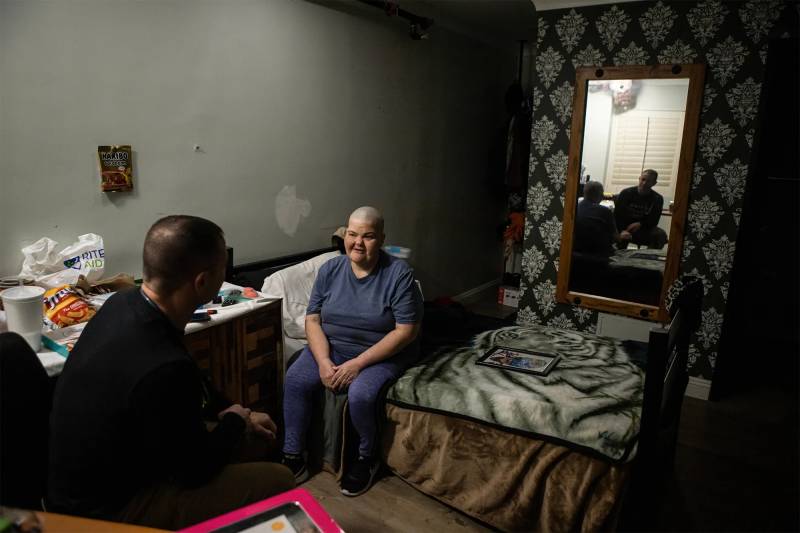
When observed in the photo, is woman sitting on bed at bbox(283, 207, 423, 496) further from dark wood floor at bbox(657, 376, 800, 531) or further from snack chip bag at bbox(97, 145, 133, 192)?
dark wood floor at bbox(657, 376, 800, 531)

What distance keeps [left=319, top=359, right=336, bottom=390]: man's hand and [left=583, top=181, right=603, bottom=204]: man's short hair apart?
204 cm

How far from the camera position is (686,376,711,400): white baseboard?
10.6 feet

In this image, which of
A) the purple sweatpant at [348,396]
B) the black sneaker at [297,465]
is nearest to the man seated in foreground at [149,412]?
the purple sweatpant at [348,396]

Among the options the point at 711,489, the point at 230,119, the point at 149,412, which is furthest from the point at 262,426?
the point at 711,489

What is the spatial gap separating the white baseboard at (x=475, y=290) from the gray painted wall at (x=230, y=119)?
0.41 meters

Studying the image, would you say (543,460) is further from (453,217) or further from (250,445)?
(453,217)

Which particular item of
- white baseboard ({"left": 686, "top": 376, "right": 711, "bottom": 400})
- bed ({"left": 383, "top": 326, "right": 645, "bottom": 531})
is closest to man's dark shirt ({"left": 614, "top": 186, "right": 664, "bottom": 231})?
white baseboard ({"left": 686, "top": 376, "right": 711, "bottom": 400})

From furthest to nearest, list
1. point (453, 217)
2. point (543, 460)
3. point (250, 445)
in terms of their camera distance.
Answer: point (453, 217)
point (543, 460)
point (250, 445)

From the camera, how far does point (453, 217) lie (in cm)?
482

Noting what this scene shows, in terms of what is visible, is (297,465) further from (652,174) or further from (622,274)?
(652,174)

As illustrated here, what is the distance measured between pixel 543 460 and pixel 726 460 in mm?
1251

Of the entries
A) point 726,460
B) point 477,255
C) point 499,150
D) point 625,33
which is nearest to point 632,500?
point 726,460

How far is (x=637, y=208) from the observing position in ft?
10.9

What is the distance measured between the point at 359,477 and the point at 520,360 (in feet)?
2.70
